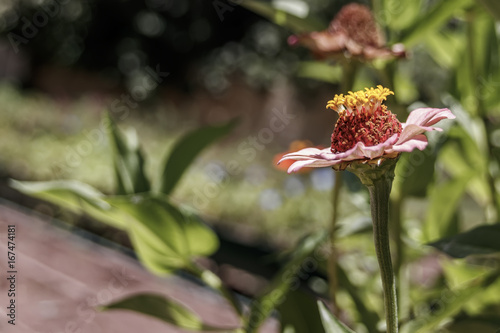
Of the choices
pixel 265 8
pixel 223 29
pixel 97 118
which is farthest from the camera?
pixel 223 29

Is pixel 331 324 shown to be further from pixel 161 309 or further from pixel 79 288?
pixel 79 288

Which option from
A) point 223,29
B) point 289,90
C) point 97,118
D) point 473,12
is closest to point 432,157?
point 473,12

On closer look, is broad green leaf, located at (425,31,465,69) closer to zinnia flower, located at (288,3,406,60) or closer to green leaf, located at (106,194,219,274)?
zinnia flower, located at (288,3,406,60)

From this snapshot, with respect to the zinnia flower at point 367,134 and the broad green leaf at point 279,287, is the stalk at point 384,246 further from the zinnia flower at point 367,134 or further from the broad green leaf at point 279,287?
the broad green leaf at point 279,287

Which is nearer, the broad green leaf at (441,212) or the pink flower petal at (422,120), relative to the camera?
the pink flower petal at (422,120)

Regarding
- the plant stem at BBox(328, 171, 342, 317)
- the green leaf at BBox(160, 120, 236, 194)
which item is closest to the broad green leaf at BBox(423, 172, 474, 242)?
the plant stem at BBox(328, 171, 342, 317)

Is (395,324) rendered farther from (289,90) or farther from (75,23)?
(75,23)

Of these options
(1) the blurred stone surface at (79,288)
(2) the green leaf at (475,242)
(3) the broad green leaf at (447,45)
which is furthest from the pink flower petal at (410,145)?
(1) the blurred stone surface at (79,288)
